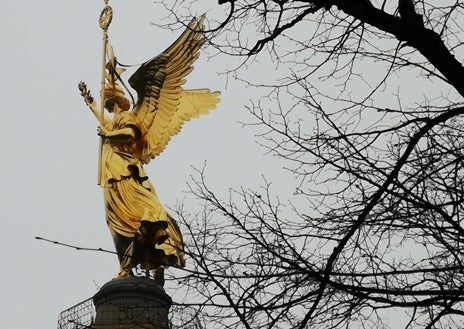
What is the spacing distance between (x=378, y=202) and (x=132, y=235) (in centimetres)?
→ 1107

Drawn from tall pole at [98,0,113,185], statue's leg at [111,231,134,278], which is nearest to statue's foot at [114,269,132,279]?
statue's leg at [111,231,134,278]

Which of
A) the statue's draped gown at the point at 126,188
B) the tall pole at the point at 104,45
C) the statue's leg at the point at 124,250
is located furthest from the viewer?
the tall pole at the point at 104,45

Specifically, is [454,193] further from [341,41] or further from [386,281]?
[341,41]

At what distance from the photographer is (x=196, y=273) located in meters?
6.88

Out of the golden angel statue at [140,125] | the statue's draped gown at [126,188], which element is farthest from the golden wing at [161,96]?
the statue's draped gown at [126,188]

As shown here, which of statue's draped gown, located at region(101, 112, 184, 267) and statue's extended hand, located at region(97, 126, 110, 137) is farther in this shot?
statue's extended hand, located at region(97, 126, 110, 137)

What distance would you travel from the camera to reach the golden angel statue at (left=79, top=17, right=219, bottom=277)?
18.1 metres

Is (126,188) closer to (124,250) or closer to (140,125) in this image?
(140,125)

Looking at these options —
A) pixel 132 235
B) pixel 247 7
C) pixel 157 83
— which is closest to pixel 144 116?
pixel 157 83

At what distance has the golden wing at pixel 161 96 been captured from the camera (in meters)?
18.8

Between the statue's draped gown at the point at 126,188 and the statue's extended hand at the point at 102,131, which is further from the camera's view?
the statue's extended hand at the point at 102,131

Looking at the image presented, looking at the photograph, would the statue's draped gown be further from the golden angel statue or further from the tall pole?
the tall pole

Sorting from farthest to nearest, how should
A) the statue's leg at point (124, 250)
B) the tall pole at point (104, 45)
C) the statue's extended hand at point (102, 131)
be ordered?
the tall pole at point (104, 45) → the statue's extended hand at point (102, 131) → the statue's leg at point (124, 250)

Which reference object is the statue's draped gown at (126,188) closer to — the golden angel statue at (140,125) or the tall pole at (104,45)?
the golden angel statue at (140,125)
